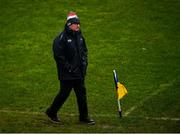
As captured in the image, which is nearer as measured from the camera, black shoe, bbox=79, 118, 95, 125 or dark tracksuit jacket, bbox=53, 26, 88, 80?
dark tracksuit jacket, bbox=53, 26, 88, 80

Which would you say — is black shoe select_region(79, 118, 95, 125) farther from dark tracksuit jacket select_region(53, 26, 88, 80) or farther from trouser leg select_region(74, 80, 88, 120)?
dark tracksuit jacket select_region(53, 26, 88, 80)

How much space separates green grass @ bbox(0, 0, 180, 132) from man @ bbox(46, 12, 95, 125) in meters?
0.69

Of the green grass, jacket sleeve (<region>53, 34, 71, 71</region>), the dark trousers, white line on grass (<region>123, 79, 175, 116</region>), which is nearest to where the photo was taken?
jacket sleeve (<region>53, 34, 71, 71</region>)

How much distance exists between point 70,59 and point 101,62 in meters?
6.96

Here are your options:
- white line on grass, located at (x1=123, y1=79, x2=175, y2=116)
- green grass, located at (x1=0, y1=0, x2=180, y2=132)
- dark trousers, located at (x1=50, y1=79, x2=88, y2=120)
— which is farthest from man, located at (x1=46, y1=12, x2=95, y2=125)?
white line on grass, located at (x1=123, y1=79, x2=175, y2=116)

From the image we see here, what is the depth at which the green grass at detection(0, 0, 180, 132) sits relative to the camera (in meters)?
13.2

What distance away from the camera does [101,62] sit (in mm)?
19438

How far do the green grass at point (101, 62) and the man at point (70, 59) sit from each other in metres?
0.69

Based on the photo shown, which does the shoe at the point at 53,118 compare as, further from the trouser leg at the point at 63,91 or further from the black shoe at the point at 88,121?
the black shoe at the point at 88,121

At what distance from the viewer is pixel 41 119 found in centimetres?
1315

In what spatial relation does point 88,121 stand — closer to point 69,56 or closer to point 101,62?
point 69,56

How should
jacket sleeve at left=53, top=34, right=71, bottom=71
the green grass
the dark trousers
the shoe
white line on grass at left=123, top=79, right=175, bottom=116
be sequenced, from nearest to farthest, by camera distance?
1. jacket sleeve at left=53, top=34, right=71, bottom=71
2. the dark trousers
3. the shoe
4. the green grass
5. white line on grass at left=123, top=79, right=175, bottom=116

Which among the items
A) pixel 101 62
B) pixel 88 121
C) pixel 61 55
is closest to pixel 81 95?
pixel 88 121

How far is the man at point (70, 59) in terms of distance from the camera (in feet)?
40.8
